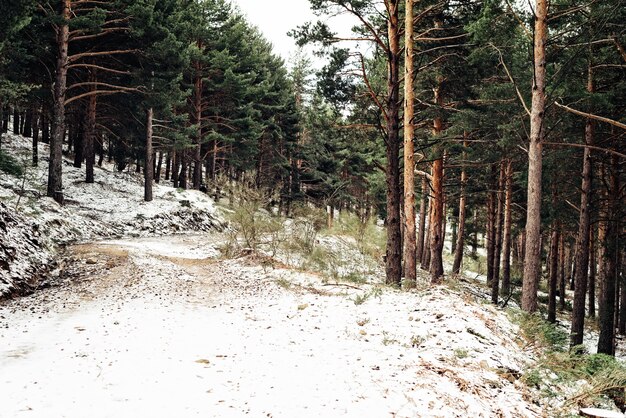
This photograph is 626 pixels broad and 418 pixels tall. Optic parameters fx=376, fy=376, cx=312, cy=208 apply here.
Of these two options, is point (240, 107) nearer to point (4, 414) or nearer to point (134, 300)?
point (134, 300)

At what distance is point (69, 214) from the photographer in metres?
15.6

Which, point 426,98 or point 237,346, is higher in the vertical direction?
point 426,98

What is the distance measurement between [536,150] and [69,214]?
55.0 ft

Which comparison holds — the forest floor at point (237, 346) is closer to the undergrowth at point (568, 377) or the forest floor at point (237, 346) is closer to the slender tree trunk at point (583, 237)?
the undergrowth at point (568, 377)

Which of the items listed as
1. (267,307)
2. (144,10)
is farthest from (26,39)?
(267,307)

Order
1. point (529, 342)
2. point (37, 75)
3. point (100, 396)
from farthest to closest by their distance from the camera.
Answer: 1. point (37, 75)
2. point (529, 342)
3. point (100, 396)

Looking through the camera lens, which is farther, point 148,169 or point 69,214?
point 148,169

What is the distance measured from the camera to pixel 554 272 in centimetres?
1816

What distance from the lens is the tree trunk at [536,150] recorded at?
8219 mm

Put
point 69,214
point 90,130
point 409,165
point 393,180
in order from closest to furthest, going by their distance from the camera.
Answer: point 393,180, point 409,165, point 69,214, point 90,130

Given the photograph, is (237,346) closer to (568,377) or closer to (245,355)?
(245,355)

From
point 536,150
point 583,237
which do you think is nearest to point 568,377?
point 536,150

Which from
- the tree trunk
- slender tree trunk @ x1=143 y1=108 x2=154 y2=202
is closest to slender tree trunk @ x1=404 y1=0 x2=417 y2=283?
the tree trunk

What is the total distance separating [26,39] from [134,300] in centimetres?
1521
